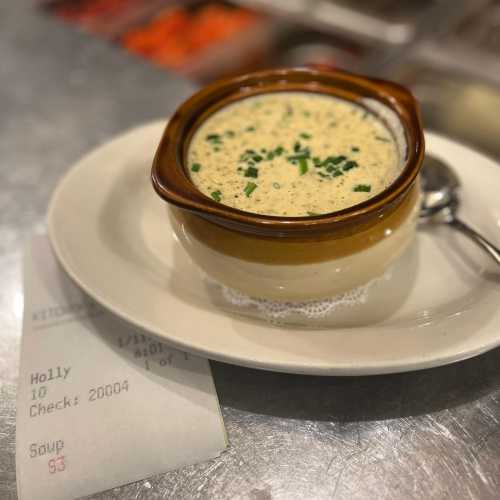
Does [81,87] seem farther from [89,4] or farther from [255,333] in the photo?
[255,333]

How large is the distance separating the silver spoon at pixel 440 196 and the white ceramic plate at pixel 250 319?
2cm

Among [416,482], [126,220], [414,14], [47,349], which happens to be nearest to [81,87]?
[126,220]

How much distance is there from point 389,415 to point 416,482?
4.2 inches

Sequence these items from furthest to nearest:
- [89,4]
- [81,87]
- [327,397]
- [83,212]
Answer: [89,4] → [81,87] → [83,212] → [327,397]

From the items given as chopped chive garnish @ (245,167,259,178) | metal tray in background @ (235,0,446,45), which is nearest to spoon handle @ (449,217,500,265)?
chopped chive garnish @ (245,167,259,178)

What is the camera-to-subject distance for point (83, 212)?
104 cm

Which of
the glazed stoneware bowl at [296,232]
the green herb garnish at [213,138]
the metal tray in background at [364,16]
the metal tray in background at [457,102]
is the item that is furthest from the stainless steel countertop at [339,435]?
the metal tray in background at [364,16]

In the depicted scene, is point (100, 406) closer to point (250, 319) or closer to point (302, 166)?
point (250, 319)

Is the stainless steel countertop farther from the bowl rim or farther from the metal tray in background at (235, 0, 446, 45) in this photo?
the metal tray in background at (235, 0, 446, 45)

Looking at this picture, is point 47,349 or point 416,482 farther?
point 47,349

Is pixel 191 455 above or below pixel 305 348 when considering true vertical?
below

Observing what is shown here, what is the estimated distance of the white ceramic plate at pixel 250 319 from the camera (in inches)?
29.6

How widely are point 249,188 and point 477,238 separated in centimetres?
A: 43

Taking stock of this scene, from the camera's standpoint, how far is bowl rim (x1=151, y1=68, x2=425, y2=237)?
0.75 m
